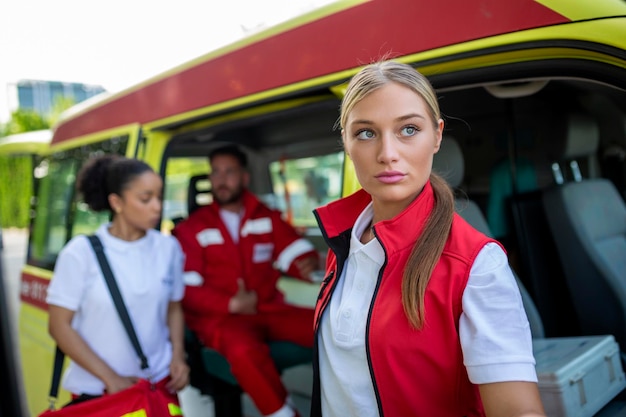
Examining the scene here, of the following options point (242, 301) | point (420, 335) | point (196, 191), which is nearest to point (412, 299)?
point (420, 335)

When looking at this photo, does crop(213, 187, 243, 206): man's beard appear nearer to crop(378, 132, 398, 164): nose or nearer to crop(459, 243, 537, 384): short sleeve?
crop(378, 132, 398, 164): nose

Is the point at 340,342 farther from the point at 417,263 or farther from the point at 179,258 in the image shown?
the point at 179,258

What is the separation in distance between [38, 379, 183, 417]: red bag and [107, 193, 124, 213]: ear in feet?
2.49

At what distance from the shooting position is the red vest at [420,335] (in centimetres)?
117

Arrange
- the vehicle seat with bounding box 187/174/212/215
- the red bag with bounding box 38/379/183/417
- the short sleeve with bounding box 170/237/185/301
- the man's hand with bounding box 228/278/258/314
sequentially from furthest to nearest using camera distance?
1. the vehicle seat with bounding box 187/174/212/215
2. the man's hand with bounding box 228/278/258/314
3. the short sleeve with bounding box 170/237/185/301
4. the red bag with bounding box 38/379/183/417

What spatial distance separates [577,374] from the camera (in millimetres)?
1740

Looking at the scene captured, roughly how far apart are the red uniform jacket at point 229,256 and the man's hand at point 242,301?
3 cm

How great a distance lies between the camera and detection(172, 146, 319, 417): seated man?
268 centimetres

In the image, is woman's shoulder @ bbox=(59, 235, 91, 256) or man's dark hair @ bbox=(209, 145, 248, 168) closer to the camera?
woman's shoulder @ bbox=(59, 235, 91, 256)

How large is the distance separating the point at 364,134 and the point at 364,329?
45 centimetres

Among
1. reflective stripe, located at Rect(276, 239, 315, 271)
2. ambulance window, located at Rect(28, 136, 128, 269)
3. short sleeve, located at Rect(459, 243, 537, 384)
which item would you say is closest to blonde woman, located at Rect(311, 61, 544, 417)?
short sleeve, located at Rect(459, 243, 537, 384)

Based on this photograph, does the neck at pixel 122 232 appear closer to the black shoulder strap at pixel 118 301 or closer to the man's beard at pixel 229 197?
the black shoulder strap at pixel 118 301

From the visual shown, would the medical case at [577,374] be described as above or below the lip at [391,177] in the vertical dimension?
below

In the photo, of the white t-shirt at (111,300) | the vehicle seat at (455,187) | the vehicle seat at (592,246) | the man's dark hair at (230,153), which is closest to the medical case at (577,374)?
the vehicle seat at (455,187)
